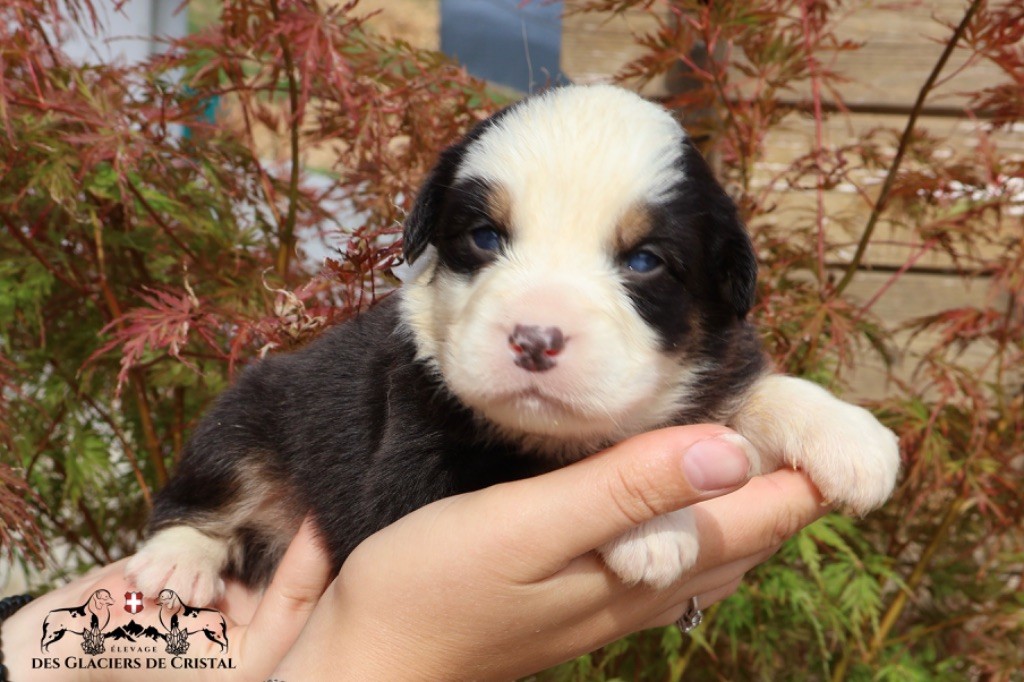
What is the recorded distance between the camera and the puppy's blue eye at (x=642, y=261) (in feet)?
5.39

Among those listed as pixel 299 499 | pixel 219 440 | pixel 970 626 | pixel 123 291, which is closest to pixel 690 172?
pixel 299 499

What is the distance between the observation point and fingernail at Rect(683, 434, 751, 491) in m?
1.52

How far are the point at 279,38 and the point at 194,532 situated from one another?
1.29m

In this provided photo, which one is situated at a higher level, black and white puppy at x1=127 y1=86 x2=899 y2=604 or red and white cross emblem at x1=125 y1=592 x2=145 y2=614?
black and white puppy at x1=127 y1=86 x2=899 y2=604

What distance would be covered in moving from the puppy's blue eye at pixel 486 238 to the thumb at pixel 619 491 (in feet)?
1.42

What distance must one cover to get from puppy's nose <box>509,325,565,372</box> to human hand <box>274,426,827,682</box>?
10.1 inches

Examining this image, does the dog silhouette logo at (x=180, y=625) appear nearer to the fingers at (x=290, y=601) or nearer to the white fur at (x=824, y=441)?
the fingers at (x=290, y=601)

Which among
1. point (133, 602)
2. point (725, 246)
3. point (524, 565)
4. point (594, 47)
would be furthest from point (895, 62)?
point (133, 602)

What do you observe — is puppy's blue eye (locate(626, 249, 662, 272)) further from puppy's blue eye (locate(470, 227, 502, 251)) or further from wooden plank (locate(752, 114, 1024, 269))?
wooden plank (locate(752, 114, 1024, 269))

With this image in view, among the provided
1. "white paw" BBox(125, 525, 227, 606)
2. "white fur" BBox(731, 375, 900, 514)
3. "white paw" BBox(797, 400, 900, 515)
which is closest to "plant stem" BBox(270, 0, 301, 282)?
"white paw" BBox(125, 525, 227, 606)

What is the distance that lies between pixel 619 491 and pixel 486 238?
0.53m

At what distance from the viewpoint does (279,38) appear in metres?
2.39

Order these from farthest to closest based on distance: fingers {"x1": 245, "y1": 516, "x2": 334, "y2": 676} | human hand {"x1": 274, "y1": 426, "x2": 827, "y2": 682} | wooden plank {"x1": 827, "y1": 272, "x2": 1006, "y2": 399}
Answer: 1. wooden plank {"x1": 827, "y1": 272, "x2": 1006, "y2": 399}
2. fingers {"x1": 245, "y1": 516, "x2": 334, "y2": 676}
3. human hand {"x1": 274, "y1": 426, "x2": 827, "y2": 682}

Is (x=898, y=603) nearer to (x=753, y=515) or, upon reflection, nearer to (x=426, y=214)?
(x=753, y=515)
